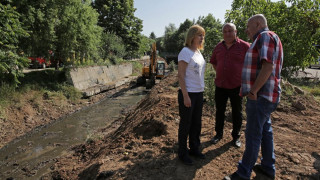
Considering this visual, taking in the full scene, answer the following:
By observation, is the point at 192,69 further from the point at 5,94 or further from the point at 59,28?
the point at 59,28

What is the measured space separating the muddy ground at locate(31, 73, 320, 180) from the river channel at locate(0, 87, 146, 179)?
0.82m

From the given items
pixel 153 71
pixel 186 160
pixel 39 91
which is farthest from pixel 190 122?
pixel 153 71

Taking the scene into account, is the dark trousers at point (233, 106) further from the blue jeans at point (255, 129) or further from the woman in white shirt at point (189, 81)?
the blue jeans at point (255, 129)

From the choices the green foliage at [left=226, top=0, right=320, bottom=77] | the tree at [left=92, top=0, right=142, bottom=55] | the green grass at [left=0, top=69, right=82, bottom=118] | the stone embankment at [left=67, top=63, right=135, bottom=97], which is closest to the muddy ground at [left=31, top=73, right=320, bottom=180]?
the green foliage at [left=226, top=0, right=320, bottom=77]

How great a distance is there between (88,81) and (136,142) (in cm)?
1299

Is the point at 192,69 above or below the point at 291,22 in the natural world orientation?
below

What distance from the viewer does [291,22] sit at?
10.2 m

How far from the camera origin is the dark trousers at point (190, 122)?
3235 mm

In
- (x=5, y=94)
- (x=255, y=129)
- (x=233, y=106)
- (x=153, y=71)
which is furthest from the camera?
(x=153, y=71)

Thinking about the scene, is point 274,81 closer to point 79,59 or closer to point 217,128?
point 217,128

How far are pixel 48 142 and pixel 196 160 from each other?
21.2 ft

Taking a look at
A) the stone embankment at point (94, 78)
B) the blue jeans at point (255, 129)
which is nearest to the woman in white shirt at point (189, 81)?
the blue jeans at point (255, 129)

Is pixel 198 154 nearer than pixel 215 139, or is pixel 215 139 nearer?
pixel 198 154

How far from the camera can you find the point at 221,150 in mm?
3826
